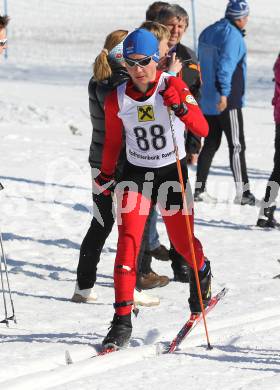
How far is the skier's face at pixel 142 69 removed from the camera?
17.7 feet

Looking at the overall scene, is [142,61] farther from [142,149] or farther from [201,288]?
[201,288]

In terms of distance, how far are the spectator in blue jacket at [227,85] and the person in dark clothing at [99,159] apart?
3.91 meters

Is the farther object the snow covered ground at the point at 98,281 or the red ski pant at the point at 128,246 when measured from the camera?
the red ski pant at the point at 128,246

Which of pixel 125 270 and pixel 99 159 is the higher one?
pixel 99 159

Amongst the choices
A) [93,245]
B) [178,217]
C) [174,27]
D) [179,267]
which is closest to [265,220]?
[179,267]

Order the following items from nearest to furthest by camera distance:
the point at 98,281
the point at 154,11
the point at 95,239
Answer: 1. the point at 95,239
2. the point at 154,11
3. the point at 98,281

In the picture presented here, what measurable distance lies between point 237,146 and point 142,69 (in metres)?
5.30

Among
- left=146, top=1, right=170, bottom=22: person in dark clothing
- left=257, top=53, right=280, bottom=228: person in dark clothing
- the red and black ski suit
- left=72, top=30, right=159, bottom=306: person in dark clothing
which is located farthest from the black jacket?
left=257, top=53, right=280, bottom=228: person in dark clothing

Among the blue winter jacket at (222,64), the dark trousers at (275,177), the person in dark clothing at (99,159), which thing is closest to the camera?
the person in dark clothing at (99,159)

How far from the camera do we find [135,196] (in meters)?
5.59

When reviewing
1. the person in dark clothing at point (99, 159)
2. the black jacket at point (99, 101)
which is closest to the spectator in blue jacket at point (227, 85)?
the black jacket at point (99, 101)

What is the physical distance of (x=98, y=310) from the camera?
6699 mm

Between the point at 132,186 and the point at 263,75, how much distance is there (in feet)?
73.3

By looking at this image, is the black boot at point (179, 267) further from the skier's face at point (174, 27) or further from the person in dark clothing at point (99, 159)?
the skier's face at point (174, 27)
